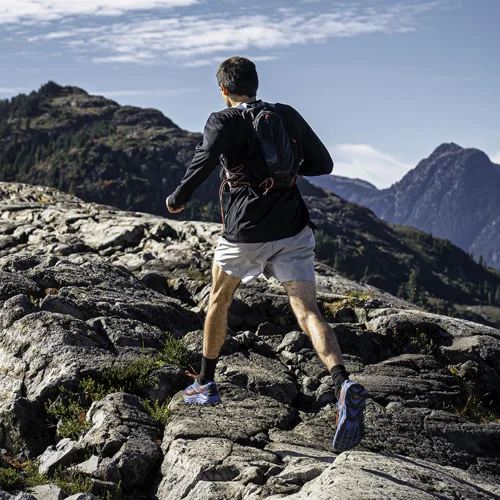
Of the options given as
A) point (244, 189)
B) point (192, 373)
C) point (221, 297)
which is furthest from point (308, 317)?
point (192, 373)

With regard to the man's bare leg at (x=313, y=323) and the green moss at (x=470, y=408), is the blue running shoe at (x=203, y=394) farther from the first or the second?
the green moss at (x=470, y=408)

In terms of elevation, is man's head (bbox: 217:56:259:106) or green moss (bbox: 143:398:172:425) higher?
man's head (bbox: 217:56:259:106)

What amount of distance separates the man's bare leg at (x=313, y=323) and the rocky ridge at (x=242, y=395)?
100 centimetres

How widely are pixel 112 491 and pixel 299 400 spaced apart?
3.22 meters

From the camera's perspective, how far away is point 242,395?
8.05 m

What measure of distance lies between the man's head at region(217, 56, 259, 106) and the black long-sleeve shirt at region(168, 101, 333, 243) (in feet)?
0.54

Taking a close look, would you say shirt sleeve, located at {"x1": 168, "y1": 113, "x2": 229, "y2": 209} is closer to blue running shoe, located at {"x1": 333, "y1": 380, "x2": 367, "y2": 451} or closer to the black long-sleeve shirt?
the black long-sleeve shirt

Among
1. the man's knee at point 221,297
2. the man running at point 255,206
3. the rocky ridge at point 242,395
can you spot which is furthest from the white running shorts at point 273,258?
the rocky ridge at point 242,395

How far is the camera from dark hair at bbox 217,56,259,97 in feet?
21.4

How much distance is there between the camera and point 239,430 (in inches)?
277

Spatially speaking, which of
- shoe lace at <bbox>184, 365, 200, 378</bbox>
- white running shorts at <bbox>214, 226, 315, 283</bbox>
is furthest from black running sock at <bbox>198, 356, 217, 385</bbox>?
white running shorts at <bbox>214, 226, 315, 283</bbox>

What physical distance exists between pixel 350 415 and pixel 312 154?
2.91m

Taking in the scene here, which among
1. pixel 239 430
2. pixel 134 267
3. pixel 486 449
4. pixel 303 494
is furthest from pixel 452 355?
pixel 134 267

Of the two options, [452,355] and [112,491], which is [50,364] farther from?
[452,355]
